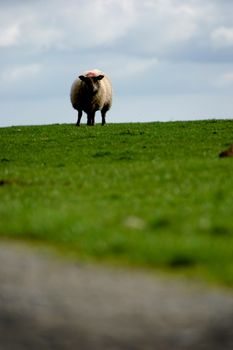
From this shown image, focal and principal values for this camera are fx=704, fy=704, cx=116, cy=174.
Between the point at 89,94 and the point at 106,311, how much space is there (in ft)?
151

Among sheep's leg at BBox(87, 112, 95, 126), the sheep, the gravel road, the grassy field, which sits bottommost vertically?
the gravel road

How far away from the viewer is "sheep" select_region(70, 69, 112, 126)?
2146 inches

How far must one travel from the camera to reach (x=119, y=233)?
43.5 ft

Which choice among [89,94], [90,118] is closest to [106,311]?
[89,94]

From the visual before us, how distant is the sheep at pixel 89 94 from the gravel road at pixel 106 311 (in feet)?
143

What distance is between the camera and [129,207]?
16547 millimetres

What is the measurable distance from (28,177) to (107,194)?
20.7 ft

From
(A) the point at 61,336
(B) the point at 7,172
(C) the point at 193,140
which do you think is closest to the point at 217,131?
(C) the point at 193,140

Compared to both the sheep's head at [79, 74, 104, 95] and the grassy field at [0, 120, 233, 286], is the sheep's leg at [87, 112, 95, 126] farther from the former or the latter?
the grassy field at [0, 120, 233, 286]

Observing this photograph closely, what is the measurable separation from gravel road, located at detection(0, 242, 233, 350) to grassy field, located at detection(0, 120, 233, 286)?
805 millimetres

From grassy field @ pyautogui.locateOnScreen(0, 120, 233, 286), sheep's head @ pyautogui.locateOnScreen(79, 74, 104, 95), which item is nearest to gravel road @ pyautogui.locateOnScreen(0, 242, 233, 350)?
grassy field @ pyautogui.locateOnScreen(0, 120, 233, 286)

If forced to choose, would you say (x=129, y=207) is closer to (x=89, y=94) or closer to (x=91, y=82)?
(x=91, y=82)

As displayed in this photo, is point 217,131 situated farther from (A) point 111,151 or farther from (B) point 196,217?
(B) point 196,217

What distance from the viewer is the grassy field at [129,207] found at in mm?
11984
